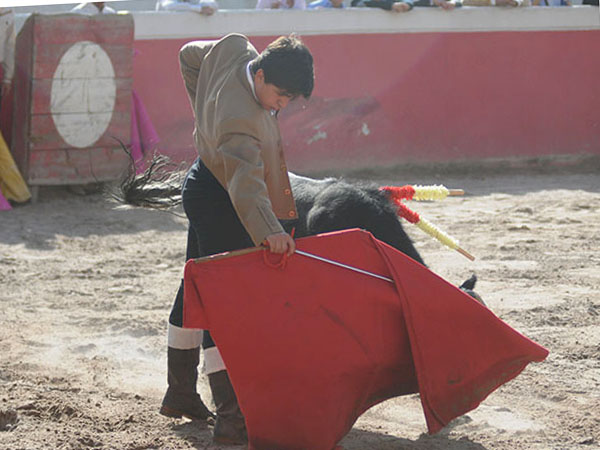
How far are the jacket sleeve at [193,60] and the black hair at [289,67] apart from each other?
44cm

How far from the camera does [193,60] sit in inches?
110

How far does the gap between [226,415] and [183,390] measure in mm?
247

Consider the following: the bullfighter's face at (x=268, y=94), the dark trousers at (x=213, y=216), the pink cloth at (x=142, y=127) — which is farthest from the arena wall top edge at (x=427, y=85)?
the bullfighter's face at (x=268, y=94)

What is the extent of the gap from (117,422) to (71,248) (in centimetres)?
293

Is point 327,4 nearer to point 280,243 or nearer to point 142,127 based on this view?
point 142,127

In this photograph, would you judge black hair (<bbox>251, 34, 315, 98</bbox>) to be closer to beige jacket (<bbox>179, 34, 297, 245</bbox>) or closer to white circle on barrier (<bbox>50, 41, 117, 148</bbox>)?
beige jacket (<bbox>179, 34, 297, 245</bbox>)

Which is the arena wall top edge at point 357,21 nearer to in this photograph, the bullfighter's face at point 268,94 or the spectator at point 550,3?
the spectator at point 550,3

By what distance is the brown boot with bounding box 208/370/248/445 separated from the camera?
2643 millimetres

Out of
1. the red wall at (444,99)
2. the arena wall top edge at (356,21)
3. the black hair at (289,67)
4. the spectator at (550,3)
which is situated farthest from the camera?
the spectator at (550,3)

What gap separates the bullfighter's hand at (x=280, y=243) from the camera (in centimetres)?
237

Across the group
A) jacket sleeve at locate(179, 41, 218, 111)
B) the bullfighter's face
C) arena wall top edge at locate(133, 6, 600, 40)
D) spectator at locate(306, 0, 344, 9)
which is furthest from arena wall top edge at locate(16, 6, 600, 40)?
the bullfighter's face

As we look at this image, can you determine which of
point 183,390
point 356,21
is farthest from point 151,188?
point 356,21

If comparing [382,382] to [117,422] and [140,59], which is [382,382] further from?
[140,59]

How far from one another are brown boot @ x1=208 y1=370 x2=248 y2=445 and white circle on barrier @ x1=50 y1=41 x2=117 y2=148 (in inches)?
180
